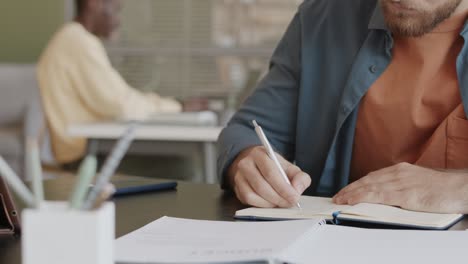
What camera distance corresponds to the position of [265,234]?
1.04m

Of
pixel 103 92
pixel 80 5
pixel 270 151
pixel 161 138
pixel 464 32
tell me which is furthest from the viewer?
pixel 80 5

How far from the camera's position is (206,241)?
99cm

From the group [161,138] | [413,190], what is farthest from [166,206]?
[161,138]

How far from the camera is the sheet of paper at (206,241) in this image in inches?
35.4

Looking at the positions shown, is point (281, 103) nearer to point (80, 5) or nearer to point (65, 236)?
point (65, 236)

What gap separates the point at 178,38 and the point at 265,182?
4.77 metres

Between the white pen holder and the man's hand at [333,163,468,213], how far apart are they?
683 mm

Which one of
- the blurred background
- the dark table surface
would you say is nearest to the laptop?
the dark table surface

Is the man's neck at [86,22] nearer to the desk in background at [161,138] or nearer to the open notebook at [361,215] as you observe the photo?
the desk in background at [161,138]

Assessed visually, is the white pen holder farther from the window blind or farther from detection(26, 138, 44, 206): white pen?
the window blind

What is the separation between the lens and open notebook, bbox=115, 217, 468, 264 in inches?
35.8

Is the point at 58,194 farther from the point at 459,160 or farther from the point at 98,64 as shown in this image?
the point at 98,64

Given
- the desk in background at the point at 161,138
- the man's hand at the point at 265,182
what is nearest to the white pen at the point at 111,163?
the man's hand at the point at 265,182

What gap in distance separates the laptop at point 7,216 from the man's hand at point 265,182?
384 millimetres
